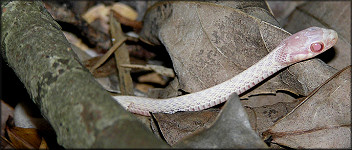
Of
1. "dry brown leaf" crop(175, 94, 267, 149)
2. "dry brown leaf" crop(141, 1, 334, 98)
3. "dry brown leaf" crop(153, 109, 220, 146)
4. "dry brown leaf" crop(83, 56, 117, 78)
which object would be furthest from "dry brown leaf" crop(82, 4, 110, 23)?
"dry brown leaf" crop(175, 94, 267, 149)

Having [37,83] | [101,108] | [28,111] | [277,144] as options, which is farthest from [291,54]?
[28,111]

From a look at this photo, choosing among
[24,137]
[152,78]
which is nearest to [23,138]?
[24,137]

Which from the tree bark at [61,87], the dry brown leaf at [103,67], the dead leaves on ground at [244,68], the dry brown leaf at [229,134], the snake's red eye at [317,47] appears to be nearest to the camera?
the tree bark at [61,87]

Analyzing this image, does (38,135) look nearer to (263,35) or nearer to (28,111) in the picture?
(28,111)

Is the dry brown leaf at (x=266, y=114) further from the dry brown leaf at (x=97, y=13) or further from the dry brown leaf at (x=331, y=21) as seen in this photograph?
the dry brown leaf at (x=97, y=13)

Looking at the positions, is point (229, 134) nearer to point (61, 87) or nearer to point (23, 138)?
point (61, 87)

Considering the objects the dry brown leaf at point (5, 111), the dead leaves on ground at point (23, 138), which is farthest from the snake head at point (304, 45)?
the dry brown leaf at point (5, 111)

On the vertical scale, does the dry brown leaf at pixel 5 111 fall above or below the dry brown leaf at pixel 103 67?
below
